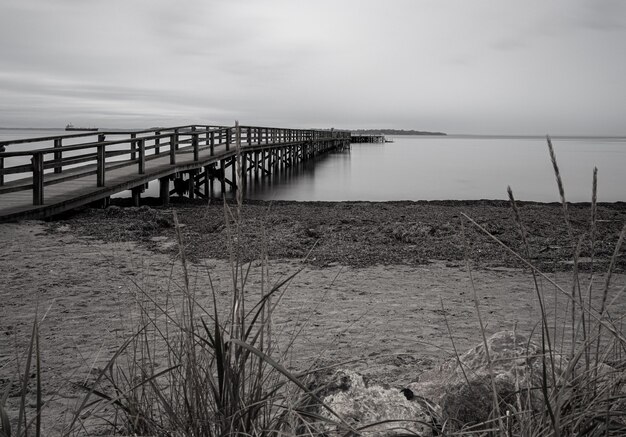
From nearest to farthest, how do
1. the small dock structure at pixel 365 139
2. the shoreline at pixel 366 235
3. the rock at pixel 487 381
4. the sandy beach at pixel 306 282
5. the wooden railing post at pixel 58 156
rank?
1. the rock at pixel 487 381
2. the sandy beach at pixel 306 282
3. the shoreline at pixel 366 235
4. the wooden railing post at pixel 58 156
5. the small dock structure at pixel 365 139

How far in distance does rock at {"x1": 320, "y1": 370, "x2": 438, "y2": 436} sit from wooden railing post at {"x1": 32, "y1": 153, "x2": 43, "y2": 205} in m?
8.75

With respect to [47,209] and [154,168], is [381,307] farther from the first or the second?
[154,168]

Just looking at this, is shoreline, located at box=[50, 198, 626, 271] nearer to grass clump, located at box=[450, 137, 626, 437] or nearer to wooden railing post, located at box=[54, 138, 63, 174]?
wooden railing post, located at box=[54, 138, 63, 174]

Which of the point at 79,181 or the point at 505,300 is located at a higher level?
the point at 79,181

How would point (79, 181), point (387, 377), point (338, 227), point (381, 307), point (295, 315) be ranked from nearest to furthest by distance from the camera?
point (387, 377), point (295, 315), point (381, 307), point (338, 227), point (79, 181)

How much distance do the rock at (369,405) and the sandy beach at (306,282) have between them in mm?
183

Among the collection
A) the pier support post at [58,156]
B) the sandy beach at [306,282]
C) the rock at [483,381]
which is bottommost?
the sandy beach at [306,282]

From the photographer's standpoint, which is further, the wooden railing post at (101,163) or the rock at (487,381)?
the wooden railing post at (101,163)

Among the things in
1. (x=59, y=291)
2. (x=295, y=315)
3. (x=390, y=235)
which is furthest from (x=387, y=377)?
(x=390, y=235)

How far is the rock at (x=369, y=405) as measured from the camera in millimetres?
1932

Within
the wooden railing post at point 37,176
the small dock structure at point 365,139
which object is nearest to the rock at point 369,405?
the wooden railing post at point 37,176

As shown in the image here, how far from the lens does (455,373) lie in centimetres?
254

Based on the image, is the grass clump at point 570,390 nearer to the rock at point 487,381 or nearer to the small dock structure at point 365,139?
the rock at point 487,381

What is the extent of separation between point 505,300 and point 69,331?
409cm
